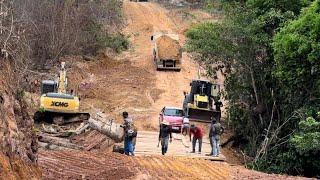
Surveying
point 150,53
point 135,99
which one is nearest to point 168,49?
point 150,53

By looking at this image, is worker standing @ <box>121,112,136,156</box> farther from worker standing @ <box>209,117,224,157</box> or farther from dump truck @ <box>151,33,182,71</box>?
dump truck @ <box>151,33,182,71</box>

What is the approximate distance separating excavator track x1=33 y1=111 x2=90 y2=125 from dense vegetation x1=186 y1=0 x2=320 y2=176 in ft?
22.9

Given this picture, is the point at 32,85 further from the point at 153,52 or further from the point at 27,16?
the point at 153,52

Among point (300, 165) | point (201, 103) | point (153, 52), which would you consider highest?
point (153, 52)

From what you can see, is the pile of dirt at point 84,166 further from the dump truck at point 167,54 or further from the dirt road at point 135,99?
the dump truck at point 167,54

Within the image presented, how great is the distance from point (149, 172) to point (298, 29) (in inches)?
400

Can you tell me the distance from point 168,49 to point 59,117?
65.8 feet

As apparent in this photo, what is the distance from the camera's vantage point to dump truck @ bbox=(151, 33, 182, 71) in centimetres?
4559

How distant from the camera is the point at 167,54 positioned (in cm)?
4609

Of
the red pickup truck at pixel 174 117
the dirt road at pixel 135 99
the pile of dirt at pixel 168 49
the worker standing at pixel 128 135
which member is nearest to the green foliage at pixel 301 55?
the dirt road at pixel 135 99

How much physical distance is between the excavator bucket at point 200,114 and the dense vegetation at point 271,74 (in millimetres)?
1058

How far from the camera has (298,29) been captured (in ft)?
76.7

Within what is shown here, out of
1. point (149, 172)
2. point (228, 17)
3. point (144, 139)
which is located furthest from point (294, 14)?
point (149, 172)

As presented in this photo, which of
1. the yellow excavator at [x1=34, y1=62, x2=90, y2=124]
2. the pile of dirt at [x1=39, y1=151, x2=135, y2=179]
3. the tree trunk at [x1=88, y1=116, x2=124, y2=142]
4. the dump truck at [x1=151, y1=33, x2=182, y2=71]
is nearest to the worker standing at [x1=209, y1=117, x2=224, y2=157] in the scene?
the pile of dirt at [x1=39, y1=151, x2=135, y2=179]
